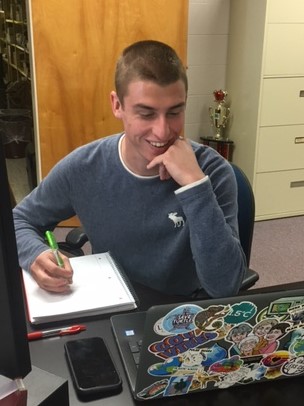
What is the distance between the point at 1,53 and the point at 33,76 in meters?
3.95

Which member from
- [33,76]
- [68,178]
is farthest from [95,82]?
[68,178]

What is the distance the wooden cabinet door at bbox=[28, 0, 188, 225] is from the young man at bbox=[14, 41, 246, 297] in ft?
5.80

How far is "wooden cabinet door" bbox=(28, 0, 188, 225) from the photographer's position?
3.04m

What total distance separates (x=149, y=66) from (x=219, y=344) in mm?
798

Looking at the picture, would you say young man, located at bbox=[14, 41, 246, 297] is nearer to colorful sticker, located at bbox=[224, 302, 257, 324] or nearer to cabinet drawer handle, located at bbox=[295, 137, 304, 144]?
colorful sticker, located at bbox=[224, 302, 257, 324]

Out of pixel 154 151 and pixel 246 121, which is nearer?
pixel 154 151

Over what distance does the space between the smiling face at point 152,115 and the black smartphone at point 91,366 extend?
57 cm

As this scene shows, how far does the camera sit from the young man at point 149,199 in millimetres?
1247

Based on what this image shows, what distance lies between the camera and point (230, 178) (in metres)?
1.42

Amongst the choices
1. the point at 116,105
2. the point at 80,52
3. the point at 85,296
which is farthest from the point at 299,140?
the point at 85,296

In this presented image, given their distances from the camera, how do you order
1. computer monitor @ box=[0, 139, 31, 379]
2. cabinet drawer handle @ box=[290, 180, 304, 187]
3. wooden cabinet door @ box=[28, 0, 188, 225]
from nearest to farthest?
computer monitor @ box=[0, 139, 31, 379], wooden cabinet door @ box=[28, 0, 188, 225], cabinet drawer handle @ box=[290, 180, 304, 187]

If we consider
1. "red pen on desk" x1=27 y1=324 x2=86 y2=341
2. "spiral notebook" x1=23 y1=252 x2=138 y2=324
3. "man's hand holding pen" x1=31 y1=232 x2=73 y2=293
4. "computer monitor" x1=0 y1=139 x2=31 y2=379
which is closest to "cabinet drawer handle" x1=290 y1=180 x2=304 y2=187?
"spiral notebook" x1=23 y1=252 x2=138 y2=324

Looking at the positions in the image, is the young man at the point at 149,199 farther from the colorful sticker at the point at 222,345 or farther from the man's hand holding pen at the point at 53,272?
the colorful sticker at the point at 222,345

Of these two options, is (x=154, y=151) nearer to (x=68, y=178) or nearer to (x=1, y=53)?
(x=68, y=178)
